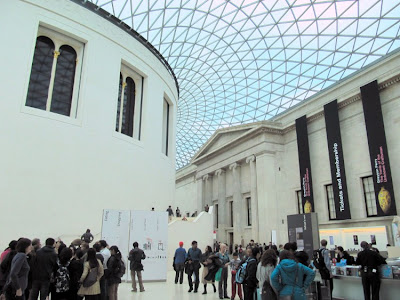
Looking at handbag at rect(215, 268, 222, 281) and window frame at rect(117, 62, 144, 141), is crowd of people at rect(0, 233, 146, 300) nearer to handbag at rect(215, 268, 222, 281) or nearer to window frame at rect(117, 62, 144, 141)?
Answer: handbag at rect(215, 268, 222, 281)

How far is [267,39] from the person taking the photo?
36.8 meters

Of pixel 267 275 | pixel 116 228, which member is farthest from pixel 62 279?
pixel 116 228

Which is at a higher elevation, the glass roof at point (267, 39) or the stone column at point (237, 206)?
the glass roof at point (267, 39)

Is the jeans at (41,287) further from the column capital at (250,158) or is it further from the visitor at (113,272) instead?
the column capital at (250,158)

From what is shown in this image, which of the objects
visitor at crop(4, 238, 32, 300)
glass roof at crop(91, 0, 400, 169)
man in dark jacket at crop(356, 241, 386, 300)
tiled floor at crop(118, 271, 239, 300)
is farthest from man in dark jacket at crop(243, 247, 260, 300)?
glass roof at crop(91, 0, 400, 169)

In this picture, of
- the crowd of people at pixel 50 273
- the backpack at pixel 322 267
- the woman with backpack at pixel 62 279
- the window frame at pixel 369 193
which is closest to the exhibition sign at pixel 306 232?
the backpack at pixel 322 267

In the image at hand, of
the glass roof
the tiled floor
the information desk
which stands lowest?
the tiled floor

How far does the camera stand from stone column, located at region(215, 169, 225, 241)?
1783 inches

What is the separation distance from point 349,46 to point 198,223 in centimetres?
2563

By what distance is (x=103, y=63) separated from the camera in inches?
814

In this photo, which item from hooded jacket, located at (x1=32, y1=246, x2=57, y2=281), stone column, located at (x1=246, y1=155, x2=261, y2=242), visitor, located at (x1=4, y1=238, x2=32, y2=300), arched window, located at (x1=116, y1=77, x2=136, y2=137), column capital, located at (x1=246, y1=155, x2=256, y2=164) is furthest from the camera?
column capital, located at (x1=246, y1=155, x2=256, y2=164)

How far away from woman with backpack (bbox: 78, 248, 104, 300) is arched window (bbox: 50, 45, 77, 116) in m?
14.0

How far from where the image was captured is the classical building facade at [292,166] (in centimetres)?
2714

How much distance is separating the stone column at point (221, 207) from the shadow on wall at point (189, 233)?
19220 millimetres
